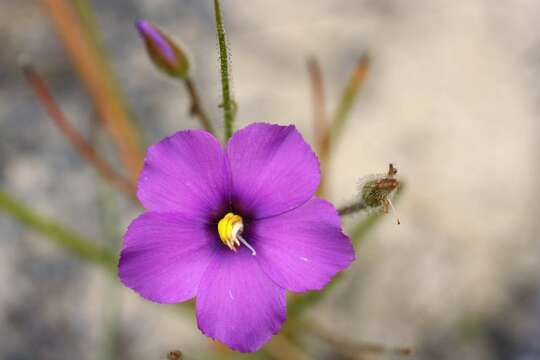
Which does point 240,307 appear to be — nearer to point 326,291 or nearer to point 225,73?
point 225,73

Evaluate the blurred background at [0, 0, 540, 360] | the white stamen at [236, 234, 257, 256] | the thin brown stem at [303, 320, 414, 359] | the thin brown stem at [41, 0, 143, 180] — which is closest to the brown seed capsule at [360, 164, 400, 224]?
the white stamen at [236, 234, 257, 256]

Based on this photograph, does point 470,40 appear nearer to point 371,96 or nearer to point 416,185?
point 371,96

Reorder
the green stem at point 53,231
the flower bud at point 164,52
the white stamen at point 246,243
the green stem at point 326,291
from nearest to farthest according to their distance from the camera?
the white stamen at point 246,243, the flower bud at point 164,52, the green stem at point 326,291, the green stem at point 53,231

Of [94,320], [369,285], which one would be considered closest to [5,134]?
[94,320]

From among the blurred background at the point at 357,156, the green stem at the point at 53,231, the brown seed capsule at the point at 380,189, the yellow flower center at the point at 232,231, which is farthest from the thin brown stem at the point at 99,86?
the brown seed capsule at the point at 380,189

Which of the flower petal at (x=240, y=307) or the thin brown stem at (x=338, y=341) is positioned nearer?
the flower petal at (x=240, y=307)

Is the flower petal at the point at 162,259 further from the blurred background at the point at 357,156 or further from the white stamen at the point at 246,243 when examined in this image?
the blurred background at the point at 357,156
